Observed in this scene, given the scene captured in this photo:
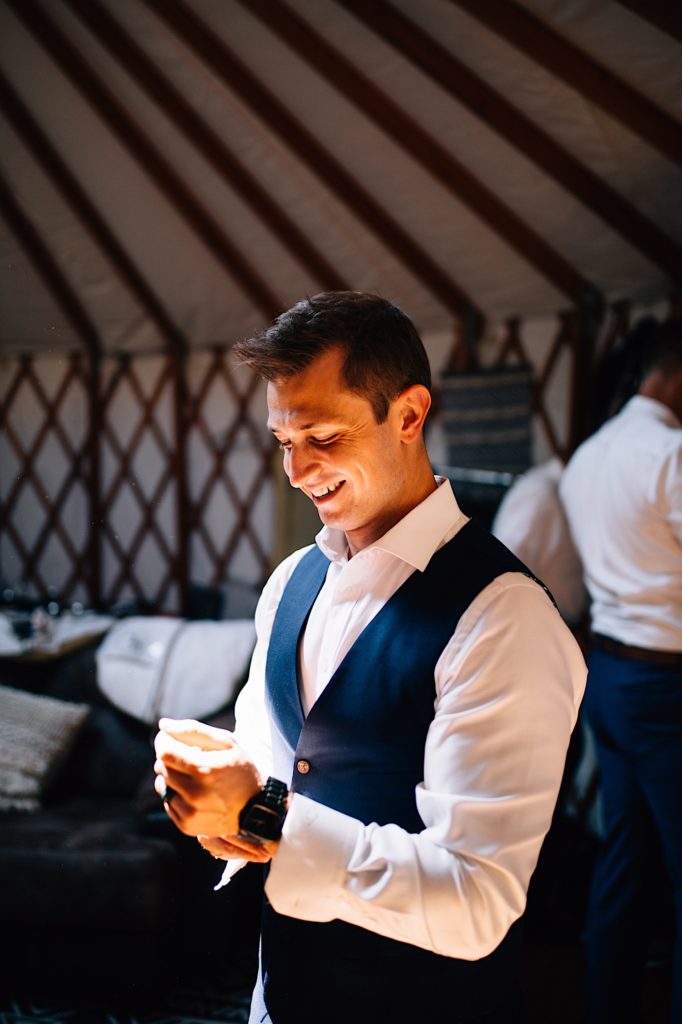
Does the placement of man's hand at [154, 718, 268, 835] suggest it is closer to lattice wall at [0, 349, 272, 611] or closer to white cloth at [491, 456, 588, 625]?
white cloth at [491, 456, 588, 625]

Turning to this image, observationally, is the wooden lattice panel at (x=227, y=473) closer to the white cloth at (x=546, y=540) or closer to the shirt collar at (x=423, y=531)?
the white cloth at (x=546, y=540)

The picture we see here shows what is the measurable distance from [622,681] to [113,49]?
2519 millimetres

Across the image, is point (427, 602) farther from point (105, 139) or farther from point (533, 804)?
point (105, 139)

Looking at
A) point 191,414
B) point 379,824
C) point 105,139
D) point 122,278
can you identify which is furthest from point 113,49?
point 379,824

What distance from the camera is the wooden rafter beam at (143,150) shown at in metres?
2.56

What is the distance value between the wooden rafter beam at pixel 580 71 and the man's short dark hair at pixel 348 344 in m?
1.62

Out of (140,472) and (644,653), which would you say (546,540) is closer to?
(644,653)

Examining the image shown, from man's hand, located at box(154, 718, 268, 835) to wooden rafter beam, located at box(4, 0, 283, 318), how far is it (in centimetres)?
281

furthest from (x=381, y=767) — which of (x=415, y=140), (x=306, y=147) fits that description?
(x=306, y=147)

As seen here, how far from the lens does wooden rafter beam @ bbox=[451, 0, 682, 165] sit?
193cm

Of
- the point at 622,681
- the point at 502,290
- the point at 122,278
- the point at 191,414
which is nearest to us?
the point at 622,681

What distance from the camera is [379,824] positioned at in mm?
688

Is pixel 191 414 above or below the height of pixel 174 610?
above

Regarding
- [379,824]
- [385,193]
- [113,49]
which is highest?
[113,49]
